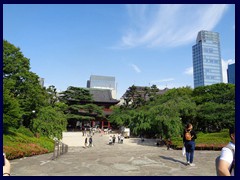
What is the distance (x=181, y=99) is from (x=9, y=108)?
15742mm

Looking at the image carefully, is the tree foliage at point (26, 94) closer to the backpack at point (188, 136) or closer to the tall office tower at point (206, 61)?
the backpack at point (188, 136)

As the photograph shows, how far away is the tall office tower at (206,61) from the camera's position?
117975 mm

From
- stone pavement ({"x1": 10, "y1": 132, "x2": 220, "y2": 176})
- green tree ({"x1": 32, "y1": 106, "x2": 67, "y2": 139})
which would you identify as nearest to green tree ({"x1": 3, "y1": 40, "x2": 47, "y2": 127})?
green tree ({"x1": 32, "y1": 106, "x2": 67, "y2": 139})

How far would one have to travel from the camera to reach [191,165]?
22.7 ft

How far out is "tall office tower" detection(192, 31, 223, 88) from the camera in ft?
387

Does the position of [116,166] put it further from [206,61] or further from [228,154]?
[206,61]

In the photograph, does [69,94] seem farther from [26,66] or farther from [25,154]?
[25,154]

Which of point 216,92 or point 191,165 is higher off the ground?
point 216,92

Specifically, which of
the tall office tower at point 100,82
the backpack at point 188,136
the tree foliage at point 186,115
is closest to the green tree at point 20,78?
the tree foliage at point 186,115

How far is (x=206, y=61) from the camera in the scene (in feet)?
389

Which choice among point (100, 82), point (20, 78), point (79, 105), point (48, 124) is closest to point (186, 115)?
point (48, 124)

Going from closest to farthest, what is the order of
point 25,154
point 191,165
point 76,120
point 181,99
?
point 191,165 → point 25,154 → point 181,99 → point 76,120
